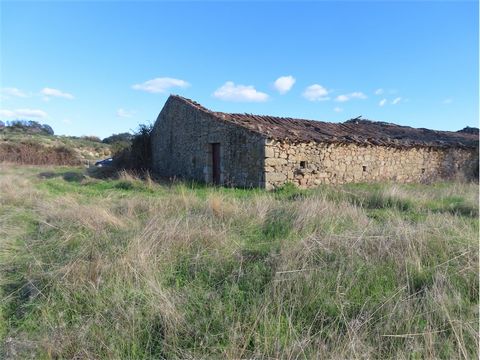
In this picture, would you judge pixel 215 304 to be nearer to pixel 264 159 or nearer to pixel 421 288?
pixel 421 288

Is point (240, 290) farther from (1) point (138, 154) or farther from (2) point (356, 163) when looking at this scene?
(1) point (138, 154)

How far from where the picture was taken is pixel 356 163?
13000mm

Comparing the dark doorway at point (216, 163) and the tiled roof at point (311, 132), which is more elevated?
the tiled roof at point (311, 132)

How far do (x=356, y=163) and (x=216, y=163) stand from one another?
528 centimetres

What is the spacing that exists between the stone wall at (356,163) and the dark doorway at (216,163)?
2.99m

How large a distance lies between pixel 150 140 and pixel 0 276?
53.1ft

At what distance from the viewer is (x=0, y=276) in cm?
378

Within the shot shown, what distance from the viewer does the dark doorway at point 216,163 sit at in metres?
13.1

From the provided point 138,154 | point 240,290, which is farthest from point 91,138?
point 240,290

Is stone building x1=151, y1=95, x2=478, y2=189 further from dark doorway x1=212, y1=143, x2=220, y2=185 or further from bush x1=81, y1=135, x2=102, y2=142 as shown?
bush x1=81, y1=135, x2=102, y2=142

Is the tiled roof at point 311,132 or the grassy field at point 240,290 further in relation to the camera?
the tiled roof at point 311,132

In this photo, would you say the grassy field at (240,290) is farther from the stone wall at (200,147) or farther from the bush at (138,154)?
the bush at (138,154)

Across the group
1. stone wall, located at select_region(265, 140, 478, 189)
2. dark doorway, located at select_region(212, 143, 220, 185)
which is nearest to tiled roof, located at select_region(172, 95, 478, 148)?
stone wall, located at select_region(265, 140, 478, 189)

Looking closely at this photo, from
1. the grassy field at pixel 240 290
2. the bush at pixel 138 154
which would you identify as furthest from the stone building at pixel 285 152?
the grassy field at pixel 240 290
